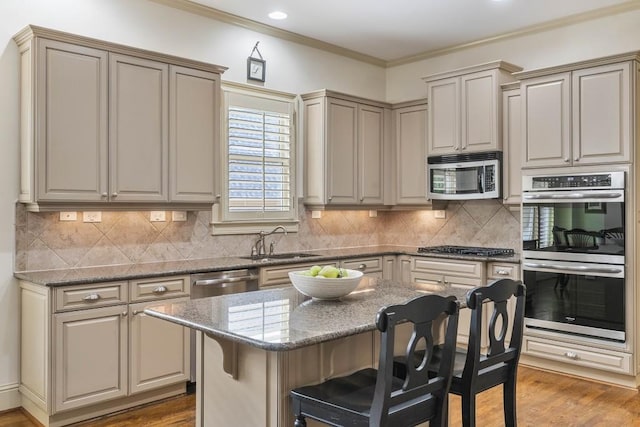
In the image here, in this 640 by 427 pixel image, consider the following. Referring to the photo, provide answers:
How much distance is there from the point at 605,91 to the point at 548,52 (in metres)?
1.08

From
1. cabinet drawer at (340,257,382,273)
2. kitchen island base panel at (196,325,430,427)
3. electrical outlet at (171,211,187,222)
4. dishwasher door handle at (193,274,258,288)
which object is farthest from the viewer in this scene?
cabinet drawer at (340,257,382,273)

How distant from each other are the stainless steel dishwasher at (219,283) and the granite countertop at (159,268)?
0.04 metres

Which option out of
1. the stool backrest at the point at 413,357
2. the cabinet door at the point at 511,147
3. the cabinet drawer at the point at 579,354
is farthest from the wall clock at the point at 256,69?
the stool backrest at the point at 413,357

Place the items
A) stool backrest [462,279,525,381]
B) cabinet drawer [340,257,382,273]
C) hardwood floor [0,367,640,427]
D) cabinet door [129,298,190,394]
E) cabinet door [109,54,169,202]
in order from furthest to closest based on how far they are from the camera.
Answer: cabinet drawer [340,257,382,273], cabinet door [109,54,169,202], cabinet door [129,298,190,394], hardwood floor [0,367,640,427], stool backrest [462,279,525,381]

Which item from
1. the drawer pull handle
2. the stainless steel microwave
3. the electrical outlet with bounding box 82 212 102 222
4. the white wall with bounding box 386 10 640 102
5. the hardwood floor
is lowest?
the hardwood floor

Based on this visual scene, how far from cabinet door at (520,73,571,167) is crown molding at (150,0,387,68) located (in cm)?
204

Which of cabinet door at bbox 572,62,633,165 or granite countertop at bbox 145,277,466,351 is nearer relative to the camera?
granite countertop at bbox 145,277,466,351

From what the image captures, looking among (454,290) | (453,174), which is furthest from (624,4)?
(454,290)

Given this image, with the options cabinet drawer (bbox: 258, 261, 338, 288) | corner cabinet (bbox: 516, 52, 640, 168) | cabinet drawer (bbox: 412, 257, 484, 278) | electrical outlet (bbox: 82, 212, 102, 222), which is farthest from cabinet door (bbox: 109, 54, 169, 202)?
corner cabinet (bbox: 516, 52, 640, 168)

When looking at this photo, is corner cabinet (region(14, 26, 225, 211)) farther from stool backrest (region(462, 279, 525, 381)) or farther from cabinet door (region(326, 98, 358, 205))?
stool backrest (region(462, 279, 525, 381))

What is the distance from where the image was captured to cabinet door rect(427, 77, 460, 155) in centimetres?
530

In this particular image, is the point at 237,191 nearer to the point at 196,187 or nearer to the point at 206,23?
the point at 196,187

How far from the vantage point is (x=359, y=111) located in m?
5.67

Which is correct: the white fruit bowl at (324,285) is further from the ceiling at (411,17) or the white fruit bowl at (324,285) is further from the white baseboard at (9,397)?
the ceiling at (411,17)
